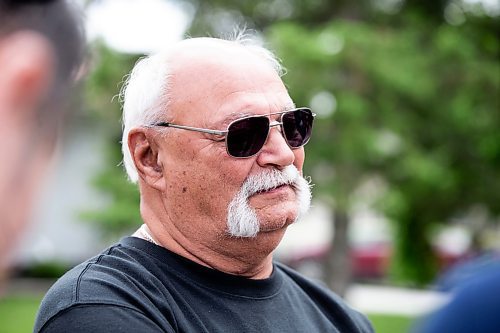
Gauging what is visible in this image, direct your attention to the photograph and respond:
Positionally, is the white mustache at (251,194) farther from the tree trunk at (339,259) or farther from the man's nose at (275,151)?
the tree trunk at (339,259)

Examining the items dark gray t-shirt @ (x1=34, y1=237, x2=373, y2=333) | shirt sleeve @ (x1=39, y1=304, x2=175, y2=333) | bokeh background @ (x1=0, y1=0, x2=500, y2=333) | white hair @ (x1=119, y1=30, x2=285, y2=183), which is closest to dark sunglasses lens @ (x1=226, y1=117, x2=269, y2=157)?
white hair @ (x1=119, y1=30, x2=285, y2=183)

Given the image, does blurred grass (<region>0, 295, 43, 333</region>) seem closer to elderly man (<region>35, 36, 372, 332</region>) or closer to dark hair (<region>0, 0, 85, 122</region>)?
dark hair (<region>0, 0, 85, 122</region>)

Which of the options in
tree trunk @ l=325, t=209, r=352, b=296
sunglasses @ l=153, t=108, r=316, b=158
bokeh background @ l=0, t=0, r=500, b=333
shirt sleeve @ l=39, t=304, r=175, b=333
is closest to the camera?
shirt sleeve @ l=39, t=304, r=175, b=333

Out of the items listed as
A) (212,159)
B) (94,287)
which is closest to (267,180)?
(212,159)

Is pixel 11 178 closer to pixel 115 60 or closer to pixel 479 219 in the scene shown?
pixel 115 60

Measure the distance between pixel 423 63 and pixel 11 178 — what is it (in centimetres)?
1114

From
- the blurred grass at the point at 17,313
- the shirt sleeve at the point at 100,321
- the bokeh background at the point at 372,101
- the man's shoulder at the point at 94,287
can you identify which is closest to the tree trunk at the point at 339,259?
the bokeh background at the point at 372,101

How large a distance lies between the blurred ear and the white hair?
1.67 m

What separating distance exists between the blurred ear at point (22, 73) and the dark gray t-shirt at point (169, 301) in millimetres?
1241

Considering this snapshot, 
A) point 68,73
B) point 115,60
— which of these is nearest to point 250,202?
point 68,73

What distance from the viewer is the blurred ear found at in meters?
0.84

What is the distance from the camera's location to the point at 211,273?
242 cm

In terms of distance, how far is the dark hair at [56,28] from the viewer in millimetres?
859

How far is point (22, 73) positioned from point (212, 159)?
5.48 ft
